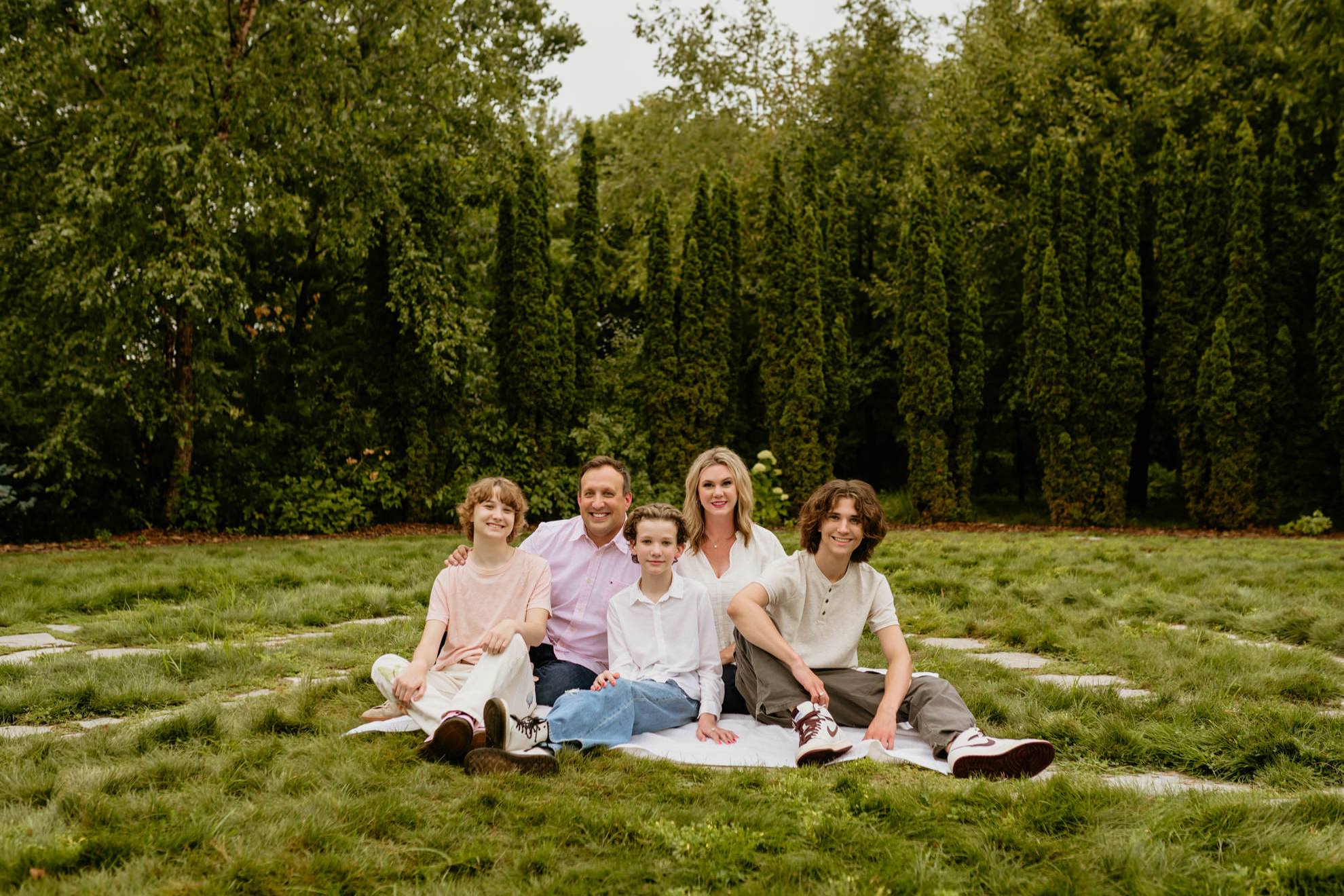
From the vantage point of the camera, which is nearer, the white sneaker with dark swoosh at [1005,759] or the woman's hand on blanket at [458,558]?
the white sneaker with dark swoosh at [1005,759]

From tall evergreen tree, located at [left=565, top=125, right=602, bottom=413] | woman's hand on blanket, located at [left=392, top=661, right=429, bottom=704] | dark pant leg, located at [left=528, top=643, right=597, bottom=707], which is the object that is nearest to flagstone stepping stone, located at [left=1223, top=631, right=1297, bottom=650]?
dark pant leg, located at [left=528, top=643, right=597, bottom=707]

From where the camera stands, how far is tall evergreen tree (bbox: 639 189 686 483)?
47.1 feet

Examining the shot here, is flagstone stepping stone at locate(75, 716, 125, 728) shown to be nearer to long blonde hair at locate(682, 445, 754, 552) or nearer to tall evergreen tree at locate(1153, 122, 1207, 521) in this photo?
long blonde hair at locate(682, 445, 754, 552)

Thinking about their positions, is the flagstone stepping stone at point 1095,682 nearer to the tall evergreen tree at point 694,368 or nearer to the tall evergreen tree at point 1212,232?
the tall evergreen tree at point 694,368

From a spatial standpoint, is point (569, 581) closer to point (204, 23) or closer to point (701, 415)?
point (204, 23)

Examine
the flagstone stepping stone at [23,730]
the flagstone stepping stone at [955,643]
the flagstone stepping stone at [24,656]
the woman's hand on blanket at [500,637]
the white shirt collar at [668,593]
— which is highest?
the white shirt collar at [668,593]

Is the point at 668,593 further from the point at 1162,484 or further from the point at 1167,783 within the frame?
Answer: the point at 1162,484

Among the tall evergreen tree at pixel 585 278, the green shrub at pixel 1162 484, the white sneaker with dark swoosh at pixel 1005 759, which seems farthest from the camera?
the green shrub at pixel 1162 484

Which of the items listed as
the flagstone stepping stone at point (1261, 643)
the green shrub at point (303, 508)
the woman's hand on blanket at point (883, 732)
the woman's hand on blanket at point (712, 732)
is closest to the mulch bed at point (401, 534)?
the green shrub at point (303, 508)

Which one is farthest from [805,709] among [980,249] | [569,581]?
[980,249]

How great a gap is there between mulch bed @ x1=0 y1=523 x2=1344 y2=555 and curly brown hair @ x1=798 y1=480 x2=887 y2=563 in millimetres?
8023

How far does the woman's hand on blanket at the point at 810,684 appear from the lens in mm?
3777

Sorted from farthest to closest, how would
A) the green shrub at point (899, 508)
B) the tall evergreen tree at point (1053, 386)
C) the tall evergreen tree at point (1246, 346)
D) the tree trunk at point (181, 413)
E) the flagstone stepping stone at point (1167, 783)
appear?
the green shrub at point (899, 508) → the tall evergreen tree at point (1053, 386) → the tall evergreen tree at point (1246, 346) → the tree trunk at point (181, 413) → the flagstone stepping stone at point (1167, 783)

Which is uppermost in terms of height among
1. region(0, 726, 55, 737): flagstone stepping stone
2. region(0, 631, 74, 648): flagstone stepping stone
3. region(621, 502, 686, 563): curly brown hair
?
region(621, 502, 686, 563): curly brown hair
